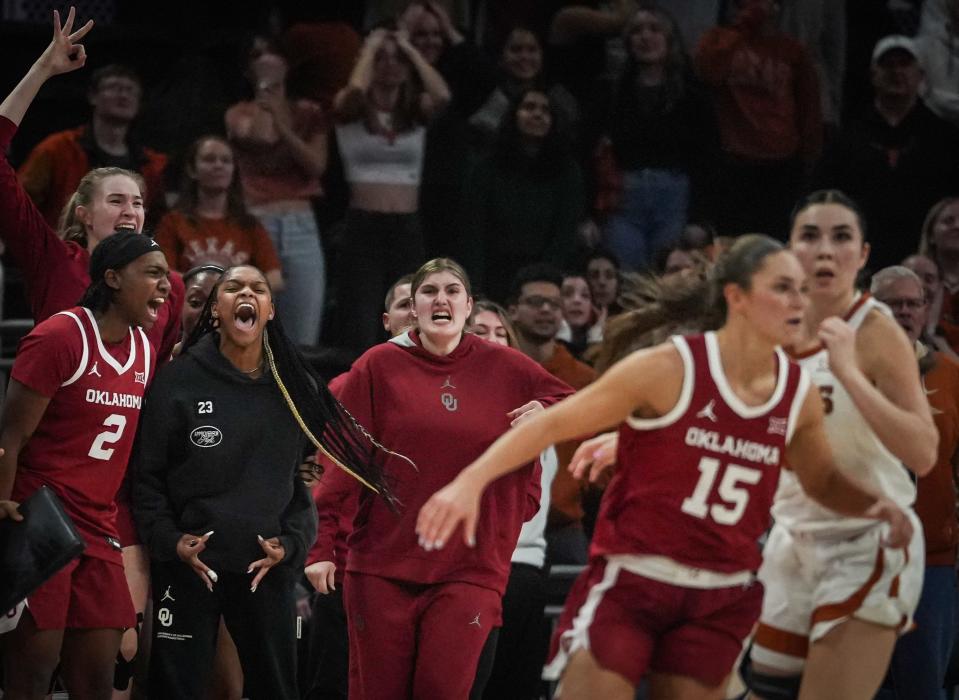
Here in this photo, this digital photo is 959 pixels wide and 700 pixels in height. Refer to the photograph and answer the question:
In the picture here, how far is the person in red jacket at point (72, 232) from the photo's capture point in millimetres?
5707

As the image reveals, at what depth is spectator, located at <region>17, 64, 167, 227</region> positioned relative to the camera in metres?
7.88

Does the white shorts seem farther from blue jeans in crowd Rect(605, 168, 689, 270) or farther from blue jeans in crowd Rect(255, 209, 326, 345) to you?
blue jeans in crowd Rect(605, 168, 689, 270)

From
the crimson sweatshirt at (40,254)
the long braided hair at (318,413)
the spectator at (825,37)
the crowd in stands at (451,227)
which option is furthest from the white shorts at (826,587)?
the spectator at (825,37)

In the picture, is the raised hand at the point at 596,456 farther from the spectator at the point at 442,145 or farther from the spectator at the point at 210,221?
the spectator at the point at 442,145

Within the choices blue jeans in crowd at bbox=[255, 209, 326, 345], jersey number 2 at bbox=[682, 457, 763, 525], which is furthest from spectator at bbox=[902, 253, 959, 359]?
jersey number 2 at bbox=[682, 457, 763, 525]

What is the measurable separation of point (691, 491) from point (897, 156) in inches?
231

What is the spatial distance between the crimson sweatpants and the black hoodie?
39 centimetres

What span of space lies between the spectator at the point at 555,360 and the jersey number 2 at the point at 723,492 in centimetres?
324

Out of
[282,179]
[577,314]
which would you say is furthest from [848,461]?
[282,179]

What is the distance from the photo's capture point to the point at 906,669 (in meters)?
5.93

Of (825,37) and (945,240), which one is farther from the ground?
(825,37)

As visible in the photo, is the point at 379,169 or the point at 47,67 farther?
the point at 379,169

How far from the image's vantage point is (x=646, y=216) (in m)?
9.02

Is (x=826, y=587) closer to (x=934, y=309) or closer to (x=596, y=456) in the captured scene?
(x=596, y=456)
